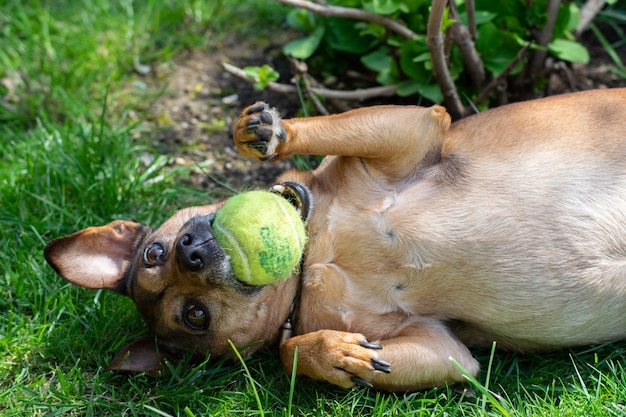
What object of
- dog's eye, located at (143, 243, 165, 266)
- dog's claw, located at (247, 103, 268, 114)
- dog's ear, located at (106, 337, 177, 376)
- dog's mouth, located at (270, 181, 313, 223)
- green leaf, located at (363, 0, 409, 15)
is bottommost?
dog's ear, located at (106, 337, 177, 376)

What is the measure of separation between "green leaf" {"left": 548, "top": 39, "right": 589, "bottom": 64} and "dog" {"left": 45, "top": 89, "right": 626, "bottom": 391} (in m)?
0.96

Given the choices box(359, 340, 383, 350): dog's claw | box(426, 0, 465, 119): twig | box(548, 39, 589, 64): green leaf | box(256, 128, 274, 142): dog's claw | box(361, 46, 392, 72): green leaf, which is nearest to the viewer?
box(359, 340, 383, 350): dog's claw

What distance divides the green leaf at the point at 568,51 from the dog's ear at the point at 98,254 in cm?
287

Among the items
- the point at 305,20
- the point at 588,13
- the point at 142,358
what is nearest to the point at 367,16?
the point at 305,20

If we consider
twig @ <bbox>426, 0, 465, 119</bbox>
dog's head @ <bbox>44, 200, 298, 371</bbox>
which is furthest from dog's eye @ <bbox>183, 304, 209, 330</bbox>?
twig @ <bbox>426, 0, 465, 119</bbox>

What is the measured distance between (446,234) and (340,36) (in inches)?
89.3

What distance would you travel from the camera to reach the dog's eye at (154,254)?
3.62 meters

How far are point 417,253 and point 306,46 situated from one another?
2.27 metres

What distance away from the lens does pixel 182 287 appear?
3488 millimetres

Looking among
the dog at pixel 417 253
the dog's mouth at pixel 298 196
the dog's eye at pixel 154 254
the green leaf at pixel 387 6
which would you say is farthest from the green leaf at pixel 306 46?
the dog's eye at pixel 154 254

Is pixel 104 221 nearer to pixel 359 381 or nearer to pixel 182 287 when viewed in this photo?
pixel 182 287

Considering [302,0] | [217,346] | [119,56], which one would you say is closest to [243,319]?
[217,346]

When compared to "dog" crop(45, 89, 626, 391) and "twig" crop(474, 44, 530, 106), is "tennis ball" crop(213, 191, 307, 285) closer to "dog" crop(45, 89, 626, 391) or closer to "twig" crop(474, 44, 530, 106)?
"dog" crop(45, 89, 626, 391)

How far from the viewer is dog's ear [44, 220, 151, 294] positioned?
3.69m
